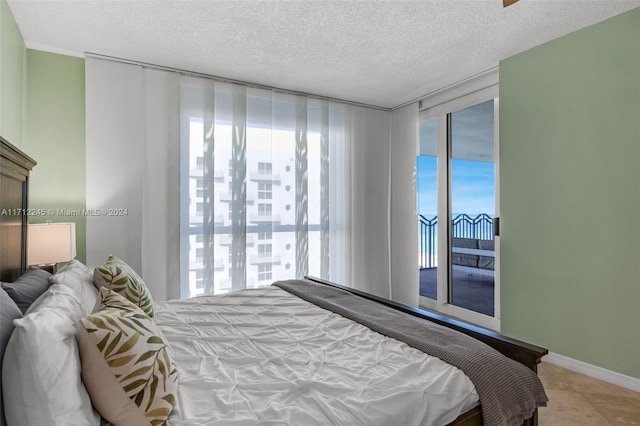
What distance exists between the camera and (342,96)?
4.16 metres

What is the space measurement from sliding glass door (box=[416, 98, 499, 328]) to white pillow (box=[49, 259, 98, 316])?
3283mm

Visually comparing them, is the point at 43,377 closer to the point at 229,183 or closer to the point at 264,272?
the point at 229,183

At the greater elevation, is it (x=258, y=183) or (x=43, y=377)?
(x=258, y=183)

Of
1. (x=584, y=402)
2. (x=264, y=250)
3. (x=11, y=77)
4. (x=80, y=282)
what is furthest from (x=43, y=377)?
(x=264, y=250)

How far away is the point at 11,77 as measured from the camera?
2459 mm

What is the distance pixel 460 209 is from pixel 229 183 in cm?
255

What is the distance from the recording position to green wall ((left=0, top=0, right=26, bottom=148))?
2.27 meters

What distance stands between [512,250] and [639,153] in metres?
1.16

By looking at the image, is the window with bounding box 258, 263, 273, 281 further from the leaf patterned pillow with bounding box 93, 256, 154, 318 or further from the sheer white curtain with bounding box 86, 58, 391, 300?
the leaf patterned pillow with bounding box 93, 256, 154, 318

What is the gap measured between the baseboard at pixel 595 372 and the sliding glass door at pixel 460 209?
70cm

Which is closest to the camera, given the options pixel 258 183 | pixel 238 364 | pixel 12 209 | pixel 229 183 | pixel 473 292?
pixel 238 364

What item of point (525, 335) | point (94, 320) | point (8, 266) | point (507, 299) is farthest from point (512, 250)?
point (8, 266)

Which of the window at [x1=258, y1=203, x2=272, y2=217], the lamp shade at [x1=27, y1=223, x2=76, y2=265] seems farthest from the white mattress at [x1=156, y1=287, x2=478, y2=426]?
the window at [x1=258, y1=203, x2=272, y2=217]

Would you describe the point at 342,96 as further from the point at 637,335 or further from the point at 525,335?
the point at 637,335
